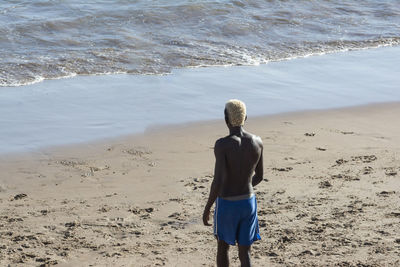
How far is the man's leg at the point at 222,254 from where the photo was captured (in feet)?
17.2

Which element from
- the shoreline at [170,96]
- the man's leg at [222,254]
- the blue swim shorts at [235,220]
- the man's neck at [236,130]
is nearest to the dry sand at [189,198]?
the shoreline at [170,96]

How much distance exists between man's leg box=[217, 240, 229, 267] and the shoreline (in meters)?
4.11

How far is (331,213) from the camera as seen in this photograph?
22.4 ft

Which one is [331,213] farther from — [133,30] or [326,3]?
[326,3]

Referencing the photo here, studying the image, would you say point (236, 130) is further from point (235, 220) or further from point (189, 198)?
point (189, 198)

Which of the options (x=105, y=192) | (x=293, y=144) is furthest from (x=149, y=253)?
(x=293, y=144)

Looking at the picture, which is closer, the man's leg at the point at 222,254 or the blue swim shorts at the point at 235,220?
the blue swim shorts at the point at 235,220

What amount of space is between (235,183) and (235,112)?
52 centimetres

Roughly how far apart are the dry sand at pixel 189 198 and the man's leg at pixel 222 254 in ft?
1.96

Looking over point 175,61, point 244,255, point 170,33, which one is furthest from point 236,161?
point 170,33

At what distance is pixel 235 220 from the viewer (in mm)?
5070

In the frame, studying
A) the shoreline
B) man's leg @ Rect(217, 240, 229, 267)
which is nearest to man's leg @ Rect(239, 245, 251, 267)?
man's leg @ Rect(217, 240, 229, 267)

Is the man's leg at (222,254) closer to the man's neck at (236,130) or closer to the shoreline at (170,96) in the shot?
the man's neck at (236,130)

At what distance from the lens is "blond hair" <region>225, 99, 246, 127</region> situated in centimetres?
493
